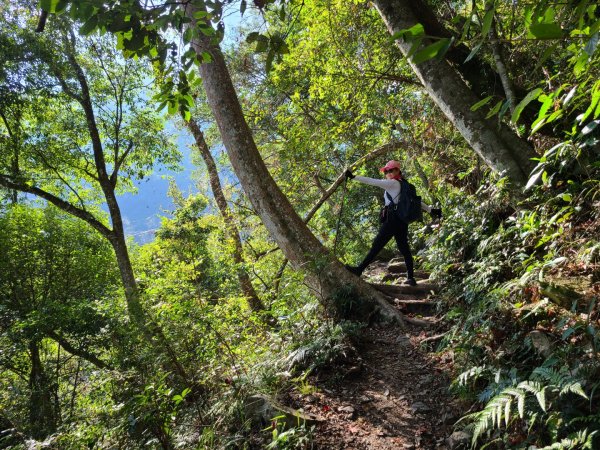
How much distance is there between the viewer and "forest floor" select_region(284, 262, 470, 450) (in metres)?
3.04

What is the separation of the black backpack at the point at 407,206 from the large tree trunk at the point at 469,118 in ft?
4.67

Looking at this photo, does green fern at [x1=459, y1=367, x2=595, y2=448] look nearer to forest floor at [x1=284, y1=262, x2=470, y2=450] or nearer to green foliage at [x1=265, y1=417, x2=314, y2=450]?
forest floor at [x1=284, y1=262, x2=470, y2=450]

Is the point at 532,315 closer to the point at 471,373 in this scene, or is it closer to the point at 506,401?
the point at 471,373

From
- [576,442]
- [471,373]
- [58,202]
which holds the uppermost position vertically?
[58,202]

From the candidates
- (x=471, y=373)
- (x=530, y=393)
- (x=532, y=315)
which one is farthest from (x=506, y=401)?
(x=532, y=315)

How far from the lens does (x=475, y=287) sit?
161 inches

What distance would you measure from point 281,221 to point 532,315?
3.40 metres

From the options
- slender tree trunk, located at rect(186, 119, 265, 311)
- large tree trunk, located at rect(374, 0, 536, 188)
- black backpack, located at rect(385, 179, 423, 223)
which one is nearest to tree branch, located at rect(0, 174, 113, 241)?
slender tree trunk, located at rect(186, 119, 265, 311)

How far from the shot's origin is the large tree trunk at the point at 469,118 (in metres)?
4.28

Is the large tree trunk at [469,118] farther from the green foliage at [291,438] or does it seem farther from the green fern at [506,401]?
the green foliage at [291,438]

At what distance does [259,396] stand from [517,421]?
2173 mm

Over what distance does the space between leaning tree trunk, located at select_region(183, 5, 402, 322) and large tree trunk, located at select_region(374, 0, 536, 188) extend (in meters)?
2.33

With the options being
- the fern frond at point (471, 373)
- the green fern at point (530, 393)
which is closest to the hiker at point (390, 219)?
the fern frond at point (471, 373)

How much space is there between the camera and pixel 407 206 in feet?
18.7
